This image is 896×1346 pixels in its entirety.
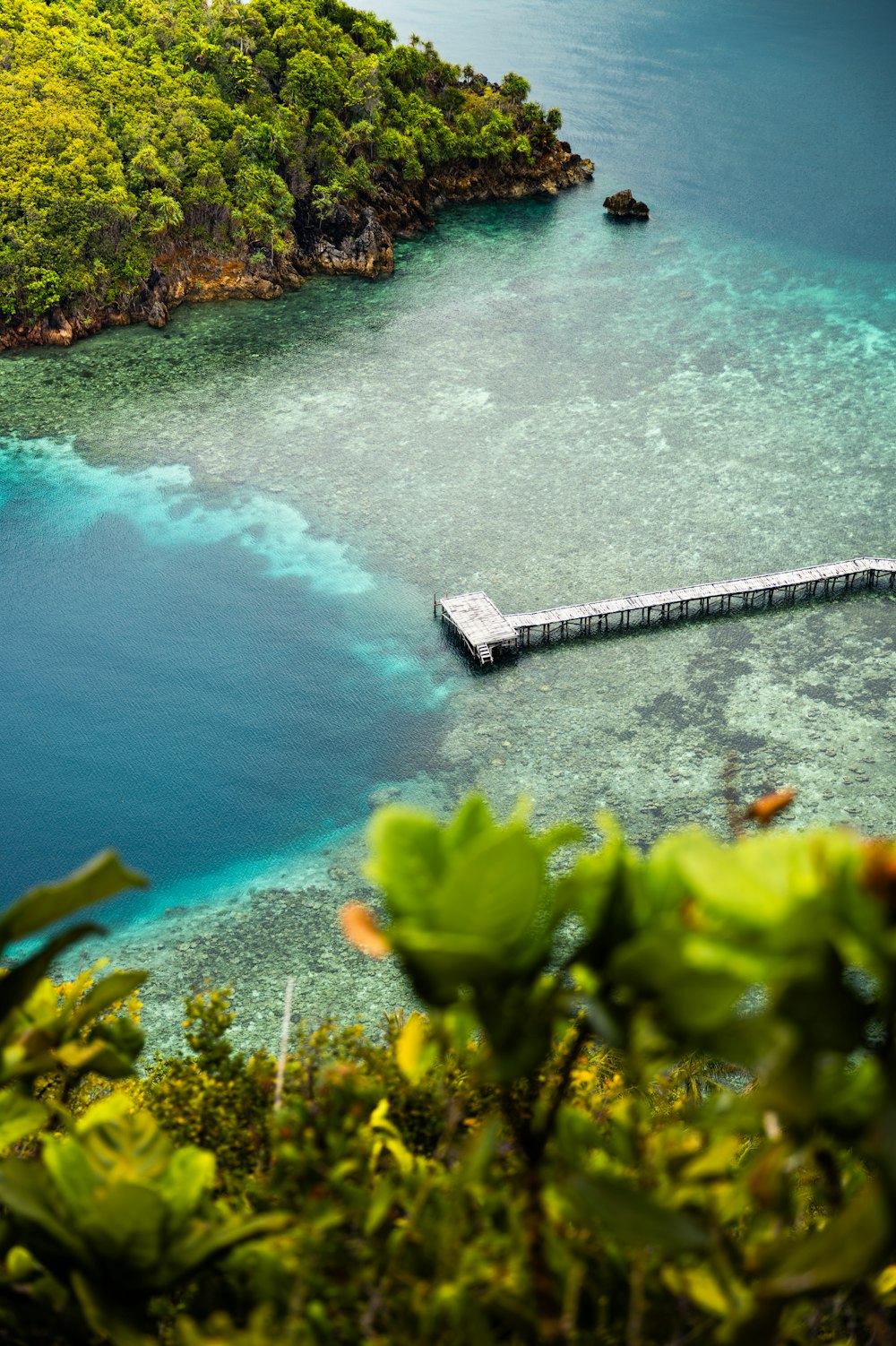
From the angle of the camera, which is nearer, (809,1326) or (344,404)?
(809,1326)

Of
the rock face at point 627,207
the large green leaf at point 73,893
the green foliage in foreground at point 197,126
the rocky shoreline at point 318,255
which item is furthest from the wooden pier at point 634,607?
the rock face at point 627,207

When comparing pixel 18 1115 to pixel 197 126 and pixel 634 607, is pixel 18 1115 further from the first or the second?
pixel 197 126

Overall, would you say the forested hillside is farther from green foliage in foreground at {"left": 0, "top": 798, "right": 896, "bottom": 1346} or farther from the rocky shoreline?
green foliage in foreground at {"left": 0, "top": 798, "right": 896, "bottom": 1346}

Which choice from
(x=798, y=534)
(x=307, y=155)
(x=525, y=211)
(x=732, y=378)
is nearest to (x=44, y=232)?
(x=307, y=155)

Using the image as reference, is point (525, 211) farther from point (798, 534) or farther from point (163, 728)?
point (163, 728)

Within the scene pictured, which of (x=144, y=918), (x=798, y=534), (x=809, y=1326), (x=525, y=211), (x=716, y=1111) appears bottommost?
(x=144, y=918)

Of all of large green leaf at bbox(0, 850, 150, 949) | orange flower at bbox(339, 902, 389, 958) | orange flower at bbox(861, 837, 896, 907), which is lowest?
large green leaf at bbox(0, 850, 150, 949)

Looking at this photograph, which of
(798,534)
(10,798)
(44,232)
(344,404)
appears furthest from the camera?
(44,232)

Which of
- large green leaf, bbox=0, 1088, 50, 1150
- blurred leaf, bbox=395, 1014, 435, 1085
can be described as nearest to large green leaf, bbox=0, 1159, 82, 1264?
large green leaf, bbox=0, 1088, 50, 1150
